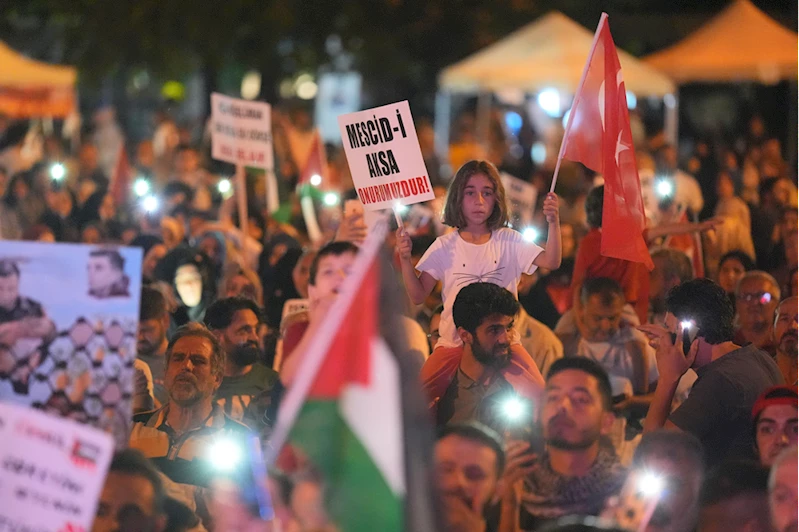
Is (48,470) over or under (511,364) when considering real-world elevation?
under

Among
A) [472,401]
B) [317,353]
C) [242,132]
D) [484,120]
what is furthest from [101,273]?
[484,120]

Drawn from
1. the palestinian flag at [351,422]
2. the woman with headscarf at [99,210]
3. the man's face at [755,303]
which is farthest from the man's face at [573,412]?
the woman with headscarf at [99,210]

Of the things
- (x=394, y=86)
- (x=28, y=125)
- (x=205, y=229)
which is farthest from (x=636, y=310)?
(x=394, y=86)

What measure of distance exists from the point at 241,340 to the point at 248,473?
2.91 metres

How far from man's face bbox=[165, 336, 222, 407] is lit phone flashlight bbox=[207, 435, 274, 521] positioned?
1572mm

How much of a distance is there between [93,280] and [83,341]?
208mm

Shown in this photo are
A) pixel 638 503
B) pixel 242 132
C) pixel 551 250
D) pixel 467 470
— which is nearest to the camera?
pixel 638 503

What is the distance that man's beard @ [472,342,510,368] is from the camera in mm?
5902

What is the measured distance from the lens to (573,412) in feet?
15.8

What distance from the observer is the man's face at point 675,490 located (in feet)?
14.3

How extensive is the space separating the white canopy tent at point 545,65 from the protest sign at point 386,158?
36.8 ft

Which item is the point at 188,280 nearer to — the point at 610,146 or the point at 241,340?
the point at 241,340

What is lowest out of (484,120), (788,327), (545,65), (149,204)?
(788,327)

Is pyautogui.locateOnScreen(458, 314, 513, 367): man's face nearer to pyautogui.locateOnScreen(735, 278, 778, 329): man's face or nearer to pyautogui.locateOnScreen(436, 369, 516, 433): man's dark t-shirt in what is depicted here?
pyautogui.locateOnScreen(436, 369, 516, 433): man's dark t-shirt
